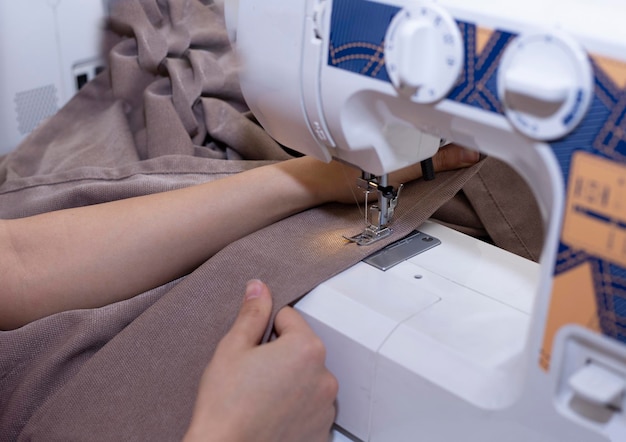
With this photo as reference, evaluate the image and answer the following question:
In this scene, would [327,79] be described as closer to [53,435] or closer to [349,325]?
[349,325]

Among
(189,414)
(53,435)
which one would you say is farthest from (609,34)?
(53,435)

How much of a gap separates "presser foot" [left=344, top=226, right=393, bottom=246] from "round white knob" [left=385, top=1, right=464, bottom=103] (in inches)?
11.1

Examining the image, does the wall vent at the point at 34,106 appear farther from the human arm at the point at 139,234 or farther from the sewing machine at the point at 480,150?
the sewing machine at the point at 480,150

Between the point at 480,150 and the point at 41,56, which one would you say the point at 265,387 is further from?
the point at 41,56

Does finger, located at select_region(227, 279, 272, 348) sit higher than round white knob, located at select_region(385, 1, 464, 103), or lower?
lower

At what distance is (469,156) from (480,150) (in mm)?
298

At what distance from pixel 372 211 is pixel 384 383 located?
258 mm

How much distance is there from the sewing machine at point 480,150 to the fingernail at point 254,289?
53mm

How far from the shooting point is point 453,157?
3.36ft

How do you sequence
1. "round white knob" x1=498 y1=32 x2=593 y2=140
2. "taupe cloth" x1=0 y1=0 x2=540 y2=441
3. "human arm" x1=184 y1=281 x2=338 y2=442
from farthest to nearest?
"taupe cloth" x1=0 y1=0 x2=540 y2=441 < "human arm" x1=184 y1=281 x2=338 y2=442 < "round white knob" x1=498 y1=32 x2=593 y2=140

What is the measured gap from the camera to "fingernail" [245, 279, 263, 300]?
33.2 inches

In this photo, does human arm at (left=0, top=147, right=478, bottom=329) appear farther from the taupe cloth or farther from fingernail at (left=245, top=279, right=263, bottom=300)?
fingernail at (left=245, top=279, right=263, bottom=300)

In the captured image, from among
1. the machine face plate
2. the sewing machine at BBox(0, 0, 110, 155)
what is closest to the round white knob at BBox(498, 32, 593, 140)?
the machine face plate

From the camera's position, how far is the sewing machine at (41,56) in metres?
1.49
